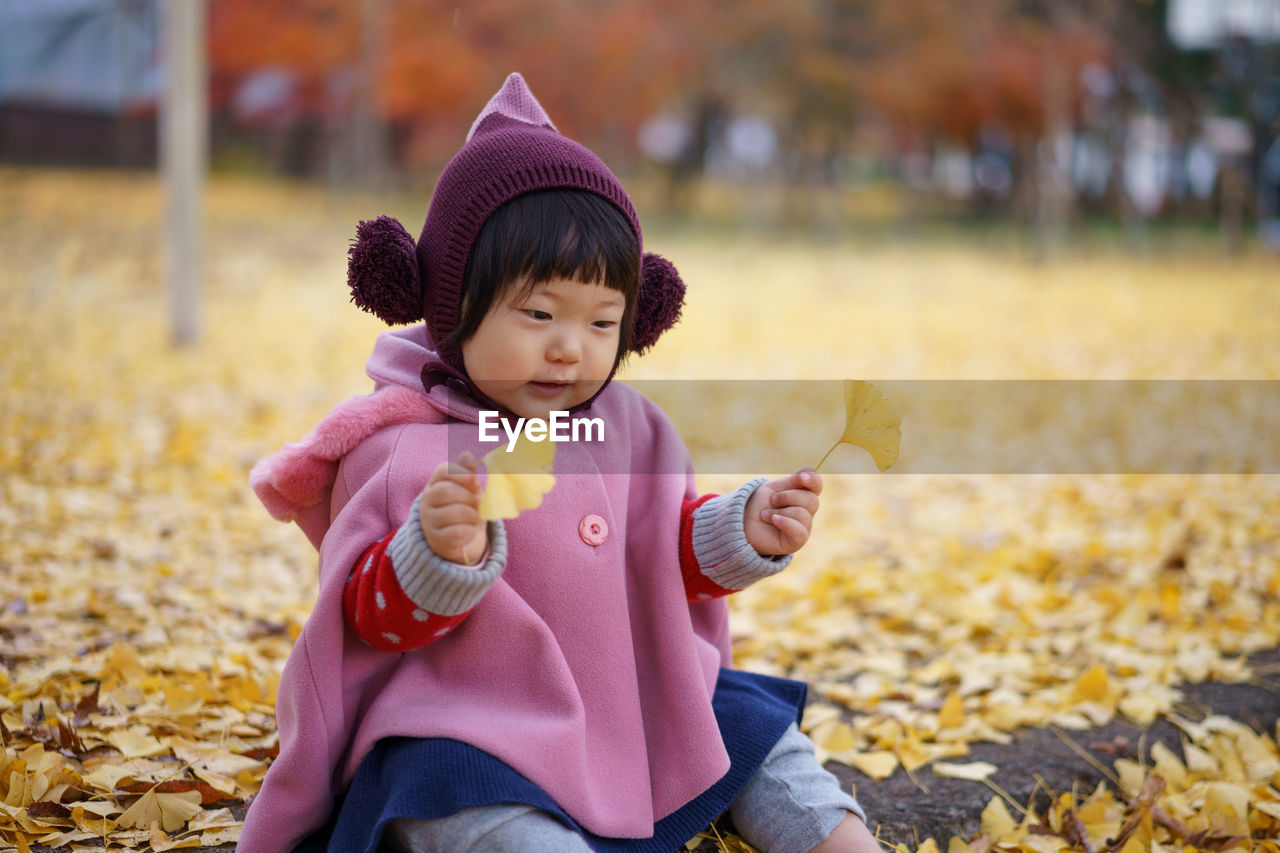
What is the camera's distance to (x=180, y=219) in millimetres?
7035

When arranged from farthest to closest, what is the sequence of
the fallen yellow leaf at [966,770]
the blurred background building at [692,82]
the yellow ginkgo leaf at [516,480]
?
the blurred background building at [692,82] < the fallen yellow leaf at [966,770] < the yellow ginkgo leaf at [516,480]

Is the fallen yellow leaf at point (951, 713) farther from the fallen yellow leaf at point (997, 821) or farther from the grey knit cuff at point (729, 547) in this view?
the grey knit cuff at point (729, 547)

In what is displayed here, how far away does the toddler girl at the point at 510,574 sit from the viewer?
1.55 metres

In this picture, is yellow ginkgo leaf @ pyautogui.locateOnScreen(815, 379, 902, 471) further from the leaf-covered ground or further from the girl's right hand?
the leaf-covered ground

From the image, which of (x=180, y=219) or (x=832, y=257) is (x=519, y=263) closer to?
(x=180, y=219)

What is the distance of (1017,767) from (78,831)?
1861 millimetres

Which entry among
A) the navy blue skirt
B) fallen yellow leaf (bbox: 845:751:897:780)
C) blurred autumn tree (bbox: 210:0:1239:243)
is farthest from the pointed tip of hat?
blurred autumn tree (bbox: 210:0:1239:243)

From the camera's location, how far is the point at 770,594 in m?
3.67

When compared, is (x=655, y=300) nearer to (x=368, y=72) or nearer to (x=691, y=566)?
(x=691, y=566)

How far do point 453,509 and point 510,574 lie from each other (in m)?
0.29

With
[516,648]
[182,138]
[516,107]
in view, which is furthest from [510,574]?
[182,138]

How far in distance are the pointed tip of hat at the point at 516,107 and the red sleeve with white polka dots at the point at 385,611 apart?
2.36 ft
